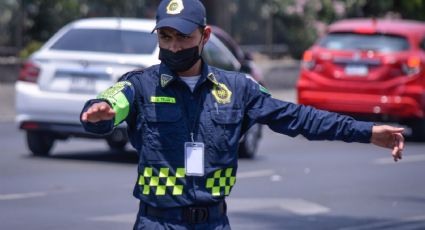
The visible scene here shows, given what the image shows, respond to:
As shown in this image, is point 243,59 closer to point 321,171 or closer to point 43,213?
point 321,171

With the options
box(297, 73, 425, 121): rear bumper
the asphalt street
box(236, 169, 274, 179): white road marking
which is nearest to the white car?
the asphalt street

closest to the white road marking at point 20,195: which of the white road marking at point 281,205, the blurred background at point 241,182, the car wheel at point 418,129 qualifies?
the blurred background at point 241,182

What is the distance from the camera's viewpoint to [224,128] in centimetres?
518

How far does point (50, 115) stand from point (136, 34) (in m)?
1.36

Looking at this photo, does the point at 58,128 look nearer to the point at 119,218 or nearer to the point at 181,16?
the point at 119,218

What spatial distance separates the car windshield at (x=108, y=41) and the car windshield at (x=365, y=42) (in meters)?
4.76

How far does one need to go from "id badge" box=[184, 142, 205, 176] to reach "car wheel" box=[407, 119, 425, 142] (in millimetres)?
13309

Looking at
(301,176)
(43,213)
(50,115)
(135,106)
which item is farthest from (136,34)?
(135,106)

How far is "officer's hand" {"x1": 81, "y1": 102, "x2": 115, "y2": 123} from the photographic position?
182 inches

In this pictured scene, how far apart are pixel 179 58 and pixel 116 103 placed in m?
0.35

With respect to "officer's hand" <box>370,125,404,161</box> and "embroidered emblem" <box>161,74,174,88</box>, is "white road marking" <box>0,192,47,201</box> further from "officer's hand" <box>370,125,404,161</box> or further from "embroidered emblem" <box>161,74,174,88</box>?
"officer's hand" <box>370,125,404,161</box>

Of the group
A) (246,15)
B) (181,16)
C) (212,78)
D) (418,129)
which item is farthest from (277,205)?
(246,15)

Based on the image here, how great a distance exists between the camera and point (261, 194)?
12.0 meters

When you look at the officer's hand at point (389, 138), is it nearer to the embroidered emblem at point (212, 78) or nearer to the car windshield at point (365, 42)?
the embroidered emblem at point (212, 78)
